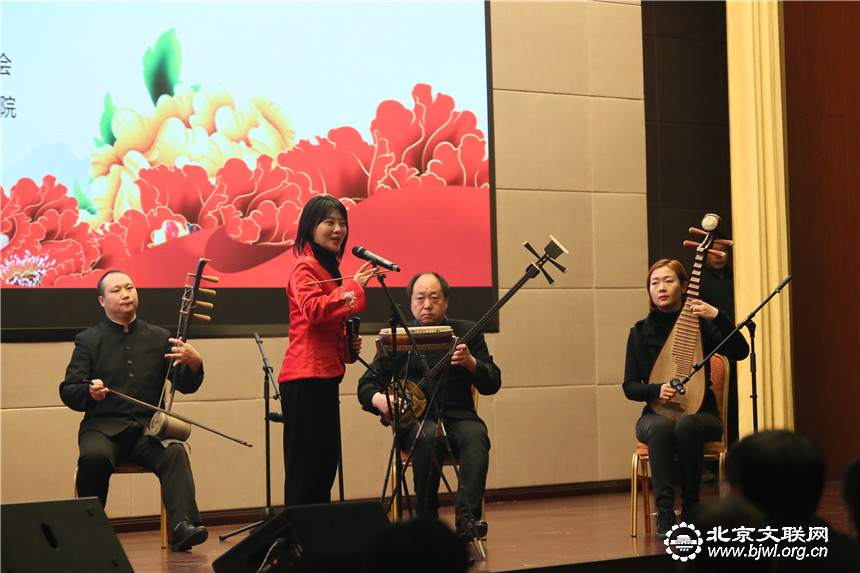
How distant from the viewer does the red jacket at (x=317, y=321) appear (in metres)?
3.12

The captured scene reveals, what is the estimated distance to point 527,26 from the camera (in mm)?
5211

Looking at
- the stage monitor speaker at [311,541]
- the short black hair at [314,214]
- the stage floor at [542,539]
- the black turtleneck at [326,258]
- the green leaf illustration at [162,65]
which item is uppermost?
the green leaf illustration at [162,65]

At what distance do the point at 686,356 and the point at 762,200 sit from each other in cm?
167

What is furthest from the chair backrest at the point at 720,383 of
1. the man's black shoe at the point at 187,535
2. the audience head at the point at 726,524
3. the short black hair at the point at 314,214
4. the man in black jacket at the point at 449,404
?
the audience head at the point at 726,524

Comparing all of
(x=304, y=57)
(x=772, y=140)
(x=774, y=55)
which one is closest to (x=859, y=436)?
(x=772, y=140)

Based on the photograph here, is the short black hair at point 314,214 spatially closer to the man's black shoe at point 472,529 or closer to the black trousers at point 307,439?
the black trousers at point 307,439

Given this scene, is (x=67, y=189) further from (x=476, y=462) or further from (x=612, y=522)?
(x=612, y=522)

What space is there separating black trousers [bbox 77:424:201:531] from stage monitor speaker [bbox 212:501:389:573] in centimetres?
111

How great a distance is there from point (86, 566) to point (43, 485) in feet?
6.13

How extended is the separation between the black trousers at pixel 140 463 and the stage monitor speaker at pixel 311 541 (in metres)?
1.11

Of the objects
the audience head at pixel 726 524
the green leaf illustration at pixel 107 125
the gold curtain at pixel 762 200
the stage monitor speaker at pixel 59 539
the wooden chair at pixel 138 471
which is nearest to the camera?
the audience head at pixel 726 524

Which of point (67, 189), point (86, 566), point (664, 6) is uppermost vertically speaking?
point (664, 6)

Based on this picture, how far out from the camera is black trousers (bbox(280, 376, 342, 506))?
3.18 meters

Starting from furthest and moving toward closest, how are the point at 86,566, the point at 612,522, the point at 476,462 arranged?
the point at 612,522 < the point at 476,462 < the point at 86,566
